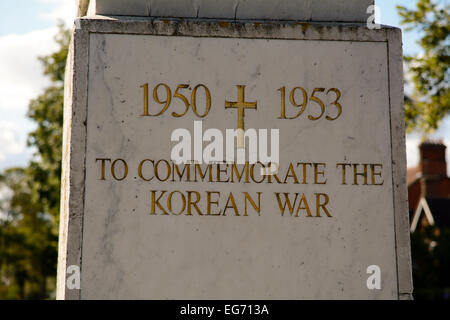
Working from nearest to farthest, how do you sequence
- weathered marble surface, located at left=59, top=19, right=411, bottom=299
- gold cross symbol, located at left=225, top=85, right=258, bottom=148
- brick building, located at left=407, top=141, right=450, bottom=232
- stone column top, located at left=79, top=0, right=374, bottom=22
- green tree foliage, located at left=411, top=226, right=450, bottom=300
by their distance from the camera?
1. weathered marble surface, located at left=59, top=19, right=411, bottom=299
2. gold cross symbol, located at left=225, top=85, right=258, bottom=148
3. stone column top, located at left=79, top=0, right=374, bottom=22
4. green tree foliage, located at left=411, top=226, right=450, bottom=300
5. brick building, located at left=407, top=141, right=450, bottom=232

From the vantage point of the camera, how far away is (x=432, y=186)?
3966 centimetres

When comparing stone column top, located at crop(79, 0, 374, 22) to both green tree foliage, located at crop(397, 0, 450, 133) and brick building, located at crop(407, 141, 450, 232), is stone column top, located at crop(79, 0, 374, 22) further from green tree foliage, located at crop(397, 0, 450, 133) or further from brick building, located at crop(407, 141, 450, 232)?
brick building, located at crop(407, 141, 450, 232)

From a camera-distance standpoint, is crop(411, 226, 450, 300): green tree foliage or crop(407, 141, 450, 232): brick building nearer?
crop(411, 226, 450, 300): green tree foliage

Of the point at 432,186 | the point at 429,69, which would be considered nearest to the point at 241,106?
the point at 429,69

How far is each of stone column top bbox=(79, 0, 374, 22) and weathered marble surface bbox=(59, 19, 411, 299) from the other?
0.59 ft

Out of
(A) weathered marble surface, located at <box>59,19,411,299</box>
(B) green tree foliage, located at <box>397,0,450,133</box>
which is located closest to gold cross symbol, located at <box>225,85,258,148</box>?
(A) weathered marble surface, located at <box>59,19,411,299</box>

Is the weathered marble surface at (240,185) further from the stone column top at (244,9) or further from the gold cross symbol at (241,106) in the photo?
the stone column top at (244,9)

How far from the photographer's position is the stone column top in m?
4.54

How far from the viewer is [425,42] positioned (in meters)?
14.9

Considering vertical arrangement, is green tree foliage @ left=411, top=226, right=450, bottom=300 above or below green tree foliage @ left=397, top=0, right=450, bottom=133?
below

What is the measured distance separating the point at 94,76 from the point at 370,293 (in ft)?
7.67

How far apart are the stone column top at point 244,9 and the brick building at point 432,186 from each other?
32.3 m
